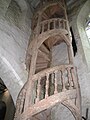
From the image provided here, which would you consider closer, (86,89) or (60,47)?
(86,89)

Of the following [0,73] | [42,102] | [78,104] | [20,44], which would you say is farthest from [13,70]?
[78,104]

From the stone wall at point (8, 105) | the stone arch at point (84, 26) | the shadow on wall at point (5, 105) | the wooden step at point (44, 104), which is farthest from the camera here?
the shadow on wall at point (5, 105)

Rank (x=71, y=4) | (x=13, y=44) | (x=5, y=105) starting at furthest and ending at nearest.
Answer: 1. (x=5, y=105)
2. (x=71, y=4)
3. (x=13, y=44)

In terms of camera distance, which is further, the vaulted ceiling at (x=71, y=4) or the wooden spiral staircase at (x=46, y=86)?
the vaulted ceiling at (x=71, y=4)

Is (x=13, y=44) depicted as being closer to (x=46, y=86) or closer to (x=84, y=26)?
(x=46, y=86)

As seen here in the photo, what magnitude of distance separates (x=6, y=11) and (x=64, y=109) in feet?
16.0

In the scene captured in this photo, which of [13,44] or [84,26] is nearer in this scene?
[13,44]

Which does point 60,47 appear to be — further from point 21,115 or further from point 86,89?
point 21,115

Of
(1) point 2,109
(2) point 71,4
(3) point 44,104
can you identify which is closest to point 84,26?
(2) point 71,4

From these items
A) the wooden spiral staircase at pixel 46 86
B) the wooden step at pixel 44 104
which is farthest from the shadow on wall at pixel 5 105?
the wooden step at pixel 44 104

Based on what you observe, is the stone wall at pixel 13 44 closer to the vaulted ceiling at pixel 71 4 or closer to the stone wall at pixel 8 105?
the vaulted ceiling at pixel 71 4

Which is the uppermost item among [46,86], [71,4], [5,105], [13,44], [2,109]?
[71,4]

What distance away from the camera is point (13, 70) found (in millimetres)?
6254

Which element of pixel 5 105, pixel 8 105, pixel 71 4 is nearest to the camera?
pixel 71 4
